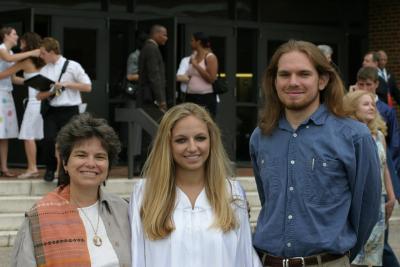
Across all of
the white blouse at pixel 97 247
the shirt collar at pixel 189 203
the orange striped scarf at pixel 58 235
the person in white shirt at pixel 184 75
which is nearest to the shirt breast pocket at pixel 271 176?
the shirt collar at pixel 189 203

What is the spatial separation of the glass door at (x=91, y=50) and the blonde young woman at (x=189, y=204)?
31.8 feet

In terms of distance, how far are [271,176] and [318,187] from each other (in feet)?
0.80

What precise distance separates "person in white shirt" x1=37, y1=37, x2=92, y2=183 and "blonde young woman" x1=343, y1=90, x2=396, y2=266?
13.1ft

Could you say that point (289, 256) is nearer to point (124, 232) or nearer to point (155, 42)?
point (124, 232)

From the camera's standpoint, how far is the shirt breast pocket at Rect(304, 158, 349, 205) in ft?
12.8

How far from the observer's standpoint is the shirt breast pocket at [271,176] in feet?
13.1

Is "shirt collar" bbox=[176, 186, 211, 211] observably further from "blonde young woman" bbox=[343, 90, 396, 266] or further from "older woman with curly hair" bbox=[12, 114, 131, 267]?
"blonde young woman" bbox=[343, 90, 396, 266]

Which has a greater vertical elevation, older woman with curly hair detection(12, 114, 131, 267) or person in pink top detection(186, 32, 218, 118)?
person in pink top detection(186, 32, 218, 118)

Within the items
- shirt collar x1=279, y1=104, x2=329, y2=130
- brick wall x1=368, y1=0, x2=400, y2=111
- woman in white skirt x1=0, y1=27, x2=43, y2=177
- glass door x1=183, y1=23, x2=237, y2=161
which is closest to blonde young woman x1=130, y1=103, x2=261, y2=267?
shirt collar x1=279, y1=104, x2=329, y2=130

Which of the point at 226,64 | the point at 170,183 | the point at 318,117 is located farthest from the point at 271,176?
the point at 226,64

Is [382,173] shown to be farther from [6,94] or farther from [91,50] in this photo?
[91,50]

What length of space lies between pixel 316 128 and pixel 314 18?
505 inches

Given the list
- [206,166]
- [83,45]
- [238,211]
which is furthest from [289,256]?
[83,45]

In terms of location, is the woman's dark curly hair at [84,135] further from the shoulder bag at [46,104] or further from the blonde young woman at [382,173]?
the shoulder bag at [46,104]
